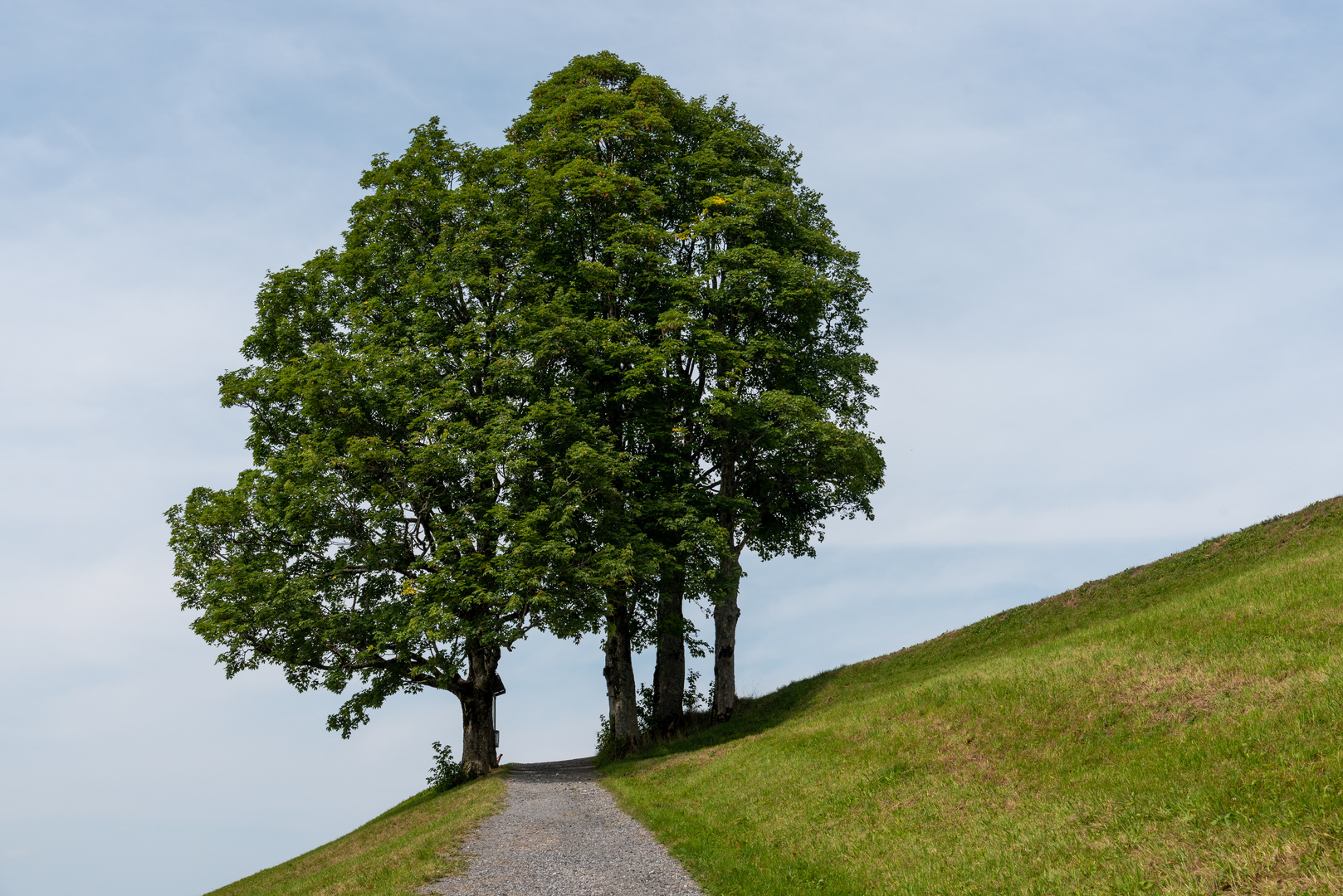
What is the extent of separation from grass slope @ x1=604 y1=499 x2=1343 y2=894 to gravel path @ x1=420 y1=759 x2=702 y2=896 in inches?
30.8

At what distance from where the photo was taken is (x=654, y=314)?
34.8 meters

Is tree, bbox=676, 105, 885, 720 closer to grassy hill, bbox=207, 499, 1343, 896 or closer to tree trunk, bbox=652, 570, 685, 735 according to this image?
tree trunk, bbox=652, 570, 685, 735

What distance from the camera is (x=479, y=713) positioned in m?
31.2

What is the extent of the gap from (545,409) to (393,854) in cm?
1357

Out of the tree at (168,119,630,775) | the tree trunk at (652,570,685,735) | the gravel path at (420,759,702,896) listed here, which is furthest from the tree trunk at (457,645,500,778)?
the tree trunk at (652,570,685,735)

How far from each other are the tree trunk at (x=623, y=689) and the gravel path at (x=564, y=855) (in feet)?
23.6

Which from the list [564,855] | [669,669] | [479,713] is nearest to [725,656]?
[669,669]

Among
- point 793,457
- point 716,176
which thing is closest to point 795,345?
point 793,457

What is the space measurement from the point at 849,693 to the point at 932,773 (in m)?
13.9

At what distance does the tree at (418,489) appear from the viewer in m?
27.8

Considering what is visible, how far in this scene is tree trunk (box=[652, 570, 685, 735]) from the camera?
3391 cm

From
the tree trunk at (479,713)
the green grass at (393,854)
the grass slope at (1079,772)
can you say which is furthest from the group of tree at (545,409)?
the grass slope at (1079,772)

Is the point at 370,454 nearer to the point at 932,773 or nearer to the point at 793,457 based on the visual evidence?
the point at 793,457

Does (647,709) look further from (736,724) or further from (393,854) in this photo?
(393,854)
